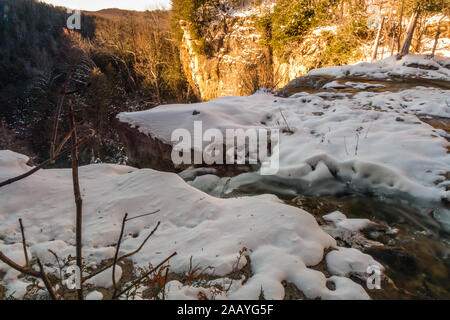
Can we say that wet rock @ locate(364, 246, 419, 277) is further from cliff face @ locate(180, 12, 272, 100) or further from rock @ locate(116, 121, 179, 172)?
cliff face @ locate(180, 12, 272, 100)

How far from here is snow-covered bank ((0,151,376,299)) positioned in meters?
1.62

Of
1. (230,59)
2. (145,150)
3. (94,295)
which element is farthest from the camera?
(230,59)

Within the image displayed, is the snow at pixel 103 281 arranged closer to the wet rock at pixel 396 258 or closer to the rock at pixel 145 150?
the wet rock at pixel 396 258

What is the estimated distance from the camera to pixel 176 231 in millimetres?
2195

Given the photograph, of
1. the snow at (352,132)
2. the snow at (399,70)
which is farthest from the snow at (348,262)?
the snow at (399,70)

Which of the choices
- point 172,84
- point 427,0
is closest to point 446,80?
point 427,0

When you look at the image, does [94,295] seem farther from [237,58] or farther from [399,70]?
[237,58]

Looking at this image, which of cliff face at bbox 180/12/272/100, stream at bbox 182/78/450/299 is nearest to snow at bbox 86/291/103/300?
stream at bbox 182/78/450/299

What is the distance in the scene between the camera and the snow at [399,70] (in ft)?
21.3

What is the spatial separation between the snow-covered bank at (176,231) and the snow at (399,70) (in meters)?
6.60

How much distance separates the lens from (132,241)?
2.11 meters

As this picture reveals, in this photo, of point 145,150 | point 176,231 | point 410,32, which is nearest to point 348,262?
point 176,231

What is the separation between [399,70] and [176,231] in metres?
7.95
